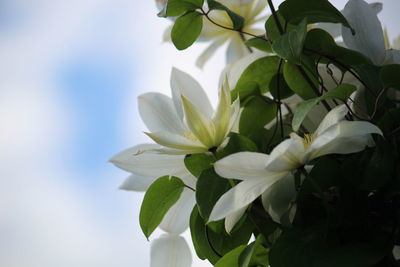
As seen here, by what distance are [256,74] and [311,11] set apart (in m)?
0.06

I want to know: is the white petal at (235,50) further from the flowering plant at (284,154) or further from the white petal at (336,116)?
the white petal at (336,116)

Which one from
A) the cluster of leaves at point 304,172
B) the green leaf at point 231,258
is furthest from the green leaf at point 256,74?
the green leaf at point 231,258

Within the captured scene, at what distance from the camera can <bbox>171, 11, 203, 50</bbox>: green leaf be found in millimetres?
370

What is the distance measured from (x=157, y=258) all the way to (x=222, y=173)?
108 millimetres

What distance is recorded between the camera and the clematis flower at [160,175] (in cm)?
34

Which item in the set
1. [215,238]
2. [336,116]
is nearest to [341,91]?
[336,116]

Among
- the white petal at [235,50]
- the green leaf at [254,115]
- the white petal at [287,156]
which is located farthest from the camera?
the white petal at [235,50]

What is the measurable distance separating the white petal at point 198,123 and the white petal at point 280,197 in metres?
0.05

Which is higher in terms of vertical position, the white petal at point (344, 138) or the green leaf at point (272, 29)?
the green leaf at point (272, 29)

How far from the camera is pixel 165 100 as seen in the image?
0.37 metres

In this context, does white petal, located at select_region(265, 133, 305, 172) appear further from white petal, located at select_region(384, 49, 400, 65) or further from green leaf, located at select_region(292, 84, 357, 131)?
white petal, located at select_region(384, 49, 400, 65)

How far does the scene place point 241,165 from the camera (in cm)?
27

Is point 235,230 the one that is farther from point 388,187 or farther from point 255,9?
point 255,9

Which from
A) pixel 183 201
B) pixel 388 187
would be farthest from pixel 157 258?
pixel 388 187
